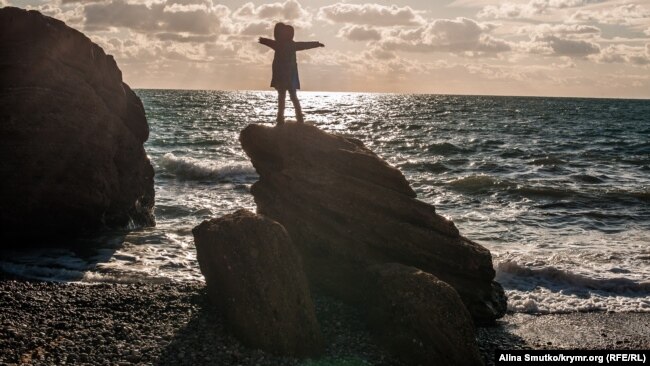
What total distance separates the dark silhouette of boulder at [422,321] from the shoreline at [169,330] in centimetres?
38

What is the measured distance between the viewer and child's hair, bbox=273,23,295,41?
13.2 meters

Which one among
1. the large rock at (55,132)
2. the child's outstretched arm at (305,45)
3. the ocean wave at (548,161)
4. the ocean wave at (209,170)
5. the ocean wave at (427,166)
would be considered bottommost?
the ocean wave at (209,170)

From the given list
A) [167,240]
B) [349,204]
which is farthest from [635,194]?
[167,240]

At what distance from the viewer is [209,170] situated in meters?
32.7

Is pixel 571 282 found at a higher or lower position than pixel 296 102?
lower

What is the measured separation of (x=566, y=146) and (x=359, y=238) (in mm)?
39838

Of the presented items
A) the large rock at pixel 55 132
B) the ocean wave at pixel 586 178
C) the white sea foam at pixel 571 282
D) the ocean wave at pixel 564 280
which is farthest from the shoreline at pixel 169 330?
the ocean wave at pixel 586 178

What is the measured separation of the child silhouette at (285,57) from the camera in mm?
13289

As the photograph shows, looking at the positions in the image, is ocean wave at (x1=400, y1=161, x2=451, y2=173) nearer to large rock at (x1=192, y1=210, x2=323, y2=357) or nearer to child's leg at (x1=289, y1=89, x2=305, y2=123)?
child's leg at (x1=289, y1=89, x2=305, y2=123)

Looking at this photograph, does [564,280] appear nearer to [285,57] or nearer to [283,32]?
[285,57]

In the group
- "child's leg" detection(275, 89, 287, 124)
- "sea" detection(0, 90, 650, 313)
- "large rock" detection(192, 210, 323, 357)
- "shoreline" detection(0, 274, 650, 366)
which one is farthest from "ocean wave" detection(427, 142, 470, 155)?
"large rock" detection(192, 210, 323, 357)

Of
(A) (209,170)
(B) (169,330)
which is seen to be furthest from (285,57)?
(A) (209,170)

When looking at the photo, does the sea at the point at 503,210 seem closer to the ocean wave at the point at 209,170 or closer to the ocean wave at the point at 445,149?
the ocean wave at the point at 209,170

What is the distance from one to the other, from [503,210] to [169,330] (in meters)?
17.2
